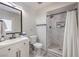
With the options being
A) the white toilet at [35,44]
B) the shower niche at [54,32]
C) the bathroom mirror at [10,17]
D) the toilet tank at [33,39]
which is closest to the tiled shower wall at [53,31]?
the shower niche at [54,32]

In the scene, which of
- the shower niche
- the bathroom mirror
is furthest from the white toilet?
the bathroom mirror

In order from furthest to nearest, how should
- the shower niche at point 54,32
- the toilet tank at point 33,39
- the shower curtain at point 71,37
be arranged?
the shower niche at point 54,32 → the toilet tank at point 33,39 → the shower curtain at point 71,37

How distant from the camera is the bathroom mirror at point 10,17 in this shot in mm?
1542

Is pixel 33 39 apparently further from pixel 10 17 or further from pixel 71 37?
pixel 71 37

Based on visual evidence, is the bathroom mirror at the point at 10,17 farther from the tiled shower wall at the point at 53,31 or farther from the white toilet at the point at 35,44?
the tiled shower wall at the point at 53,31

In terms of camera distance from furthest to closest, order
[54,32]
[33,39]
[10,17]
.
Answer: [54,32], [33,39], [10,17]

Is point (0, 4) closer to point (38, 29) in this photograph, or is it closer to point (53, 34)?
point (38, 29)

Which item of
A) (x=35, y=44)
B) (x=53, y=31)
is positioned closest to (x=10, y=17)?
(x=35, y=44)

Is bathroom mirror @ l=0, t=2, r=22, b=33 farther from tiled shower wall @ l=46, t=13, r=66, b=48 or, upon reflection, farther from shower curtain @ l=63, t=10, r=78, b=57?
shower curtain @ l=63, t=10, r=78, b=57

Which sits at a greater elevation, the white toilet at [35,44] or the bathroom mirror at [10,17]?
the bathroom mirror at [10,17]

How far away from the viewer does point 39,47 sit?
2260 mm

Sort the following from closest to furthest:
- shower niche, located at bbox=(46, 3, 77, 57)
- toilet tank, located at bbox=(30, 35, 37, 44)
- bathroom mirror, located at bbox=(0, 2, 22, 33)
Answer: bathroom mirror, located at bbox=(0, 2, 22, 33) < toilet tank, located at bbox=(30, 35, 37, 44) < shower niche, located at bbox=(46, 3, 77, 57)

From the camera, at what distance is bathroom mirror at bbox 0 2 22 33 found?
60.7 inches

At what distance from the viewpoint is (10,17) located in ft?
5.37
